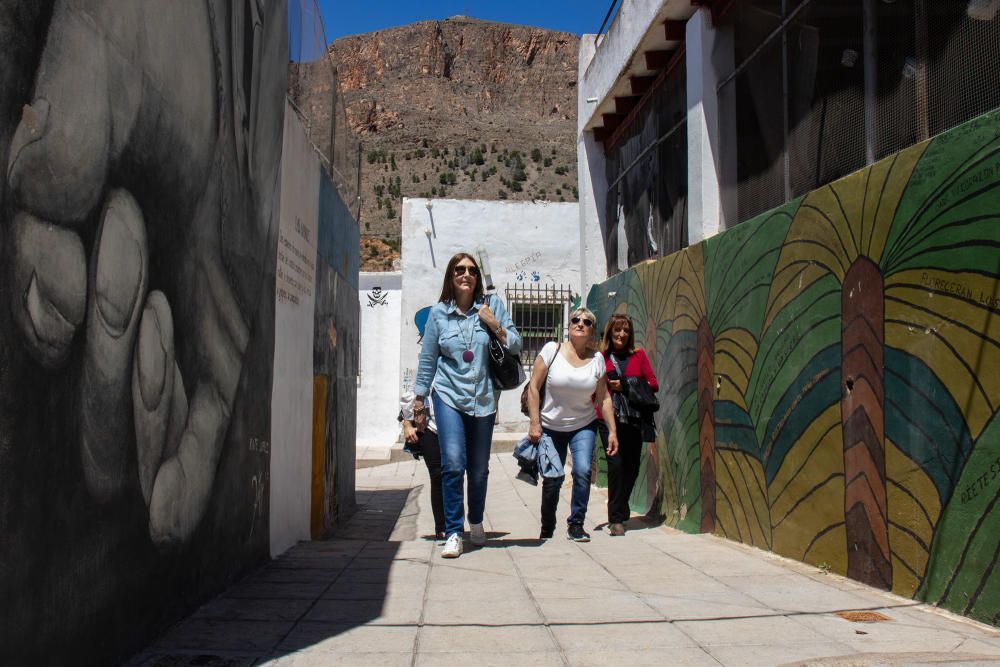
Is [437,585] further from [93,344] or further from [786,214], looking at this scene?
[786,214]

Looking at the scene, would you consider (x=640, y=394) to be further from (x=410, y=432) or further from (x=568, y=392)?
(x=410, y=432)

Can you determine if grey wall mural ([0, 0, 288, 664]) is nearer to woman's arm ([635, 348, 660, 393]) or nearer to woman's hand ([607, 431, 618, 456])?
woman's hand ([607, 431, 618, 456])

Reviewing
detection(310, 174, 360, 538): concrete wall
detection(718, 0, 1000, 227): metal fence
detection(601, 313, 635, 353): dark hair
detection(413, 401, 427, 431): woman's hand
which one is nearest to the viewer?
detection(718, 0, 1000, 227): metal fence

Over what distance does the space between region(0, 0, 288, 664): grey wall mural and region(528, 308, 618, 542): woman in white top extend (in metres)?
2.24

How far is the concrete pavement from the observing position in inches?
130

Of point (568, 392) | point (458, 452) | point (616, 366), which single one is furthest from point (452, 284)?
point (616, 366)

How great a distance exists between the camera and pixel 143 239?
3184 mm

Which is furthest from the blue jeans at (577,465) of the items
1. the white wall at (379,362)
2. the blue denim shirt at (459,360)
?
the white wall at (379,362)

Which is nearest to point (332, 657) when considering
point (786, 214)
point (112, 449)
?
point (112, 449)

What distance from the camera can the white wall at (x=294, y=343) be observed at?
571 cm

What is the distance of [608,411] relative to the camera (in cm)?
650

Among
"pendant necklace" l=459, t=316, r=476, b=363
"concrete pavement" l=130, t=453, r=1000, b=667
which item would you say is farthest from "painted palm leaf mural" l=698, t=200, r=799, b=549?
"pendant necklace" l=459, t=316, r=476, b=363

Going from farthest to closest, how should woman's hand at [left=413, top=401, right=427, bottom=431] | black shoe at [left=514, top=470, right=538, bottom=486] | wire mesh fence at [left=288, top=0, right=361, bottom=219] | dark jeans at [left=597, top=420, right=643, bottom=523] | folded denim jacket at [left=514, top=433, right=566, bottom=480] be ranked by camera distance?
dark jeans at [left=597, top=420, right=643, bottom=523], wire mesh fence at [left=288, top=0, right=361, bottom=219], black shoe at [left=514, top=470, right=538, bottom=486], folded denim jacket at [left=514, top=433, right=566, bottom=480], woman's hand at [left=413, top=401, right=427, bottom=431]

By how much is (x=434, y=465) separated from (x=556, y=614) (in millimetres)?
2701
